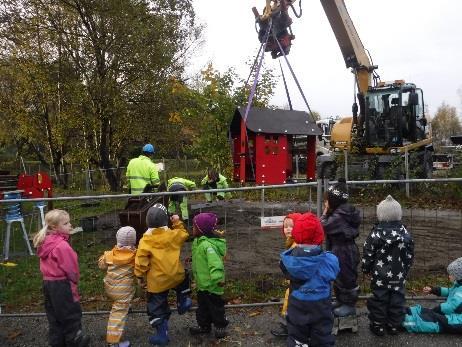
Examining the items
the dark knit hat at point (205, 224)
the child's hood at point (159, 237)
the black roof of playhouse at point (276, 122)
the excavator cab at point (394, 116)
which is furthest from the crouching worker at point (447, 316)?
the excavator cab at point (394, 116)

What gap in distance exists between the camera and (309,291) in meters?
3.57

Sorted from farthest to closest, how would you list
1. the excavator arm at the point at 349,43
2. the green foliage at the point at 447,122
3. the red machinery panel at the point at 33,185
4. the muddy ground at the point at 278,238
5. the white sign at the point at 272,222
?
the green foliage at the point at 447,122
the excavator arm at the point at 349,43
the red machinery panel at the point at 33,185
the muddy ground at the point at 278,238
the white sign at the point at 272,222

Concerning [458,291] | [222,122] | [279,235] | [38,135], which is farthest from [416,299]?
[38,135]

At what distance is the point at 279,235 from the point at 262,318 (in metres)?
2.34

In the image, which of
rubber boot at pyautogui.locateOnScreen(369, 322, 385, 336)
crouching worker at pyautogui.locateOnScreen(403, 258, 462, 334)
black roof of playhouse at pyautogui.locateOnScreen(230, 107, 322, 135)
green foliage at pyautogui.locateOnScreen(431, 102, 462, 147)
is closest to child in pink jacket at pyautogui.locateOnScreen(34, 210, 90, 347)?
rubber boot at pyautogui.locateOnScreen(369, 322, 385, 336)

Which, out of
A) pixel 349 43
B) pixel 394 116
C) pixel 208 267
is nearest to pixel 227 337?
pixel 208 267

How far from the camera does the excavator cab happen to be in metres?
14.4

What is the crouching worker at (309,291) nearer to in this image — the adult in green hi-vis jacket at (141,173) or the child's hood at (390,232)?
the child's hood at (390,232)

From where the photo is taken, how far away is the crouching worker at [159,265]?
4238 mm

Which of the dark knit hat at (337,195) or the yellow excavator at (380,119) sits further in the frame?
the yellow excavator at (380,119)

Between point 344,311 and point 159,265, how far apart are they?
186cm

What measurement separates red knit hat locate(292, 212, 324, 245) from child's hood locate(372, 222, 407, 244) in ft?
3.08

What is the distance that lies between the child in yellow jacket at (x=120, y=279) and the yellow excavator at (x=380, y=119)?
37.6 ft

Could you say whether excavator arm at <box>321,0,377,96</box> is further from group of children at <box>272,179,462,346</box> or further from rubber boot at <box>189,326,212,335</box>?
rubber boot at <box>189,326,212,335</box>
